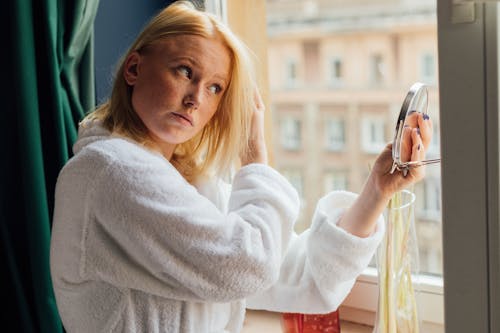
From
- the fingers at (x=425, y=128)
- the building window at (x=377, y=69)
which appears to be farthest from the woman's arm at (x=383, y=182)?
the building window at (x=377, y=69)

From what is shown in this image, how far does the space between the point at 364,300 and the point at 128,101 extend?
66 centimetres

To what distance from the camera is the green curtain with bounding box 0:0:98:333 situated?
1.50 metres

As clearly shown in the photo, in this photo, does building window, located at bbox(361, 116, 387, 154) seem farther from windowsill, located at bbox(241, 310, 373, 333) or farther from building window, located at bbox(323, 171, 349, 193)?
windowsill, located at bbox(241, 310, 373, 333)

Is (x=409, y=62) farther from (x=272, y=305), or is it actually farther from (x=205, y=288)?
(x=205, y=288)

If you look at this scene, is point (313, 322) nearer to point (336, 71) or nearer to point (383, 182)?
point (383, 182)

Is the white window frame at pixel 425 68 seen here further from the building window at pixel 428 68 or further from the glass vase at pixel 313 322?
the glass vase at pixel 313 322

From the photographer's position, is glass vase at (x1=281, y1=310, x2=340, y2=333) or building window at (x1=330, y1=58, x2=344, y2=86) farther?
building window at (x1=330, y1=58, x2=344, y2=86)

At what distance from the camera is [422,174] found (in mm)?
1224

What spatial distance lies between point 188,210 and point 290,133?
648 mm

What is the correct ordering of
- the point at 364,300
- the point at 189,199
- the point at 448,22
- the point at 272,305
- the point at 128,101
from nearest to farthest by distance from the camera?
1. the point at 448,22
2. the point at 189,199
3. the point at 128,101
4. the point at 272,305
5. the point at 364,300

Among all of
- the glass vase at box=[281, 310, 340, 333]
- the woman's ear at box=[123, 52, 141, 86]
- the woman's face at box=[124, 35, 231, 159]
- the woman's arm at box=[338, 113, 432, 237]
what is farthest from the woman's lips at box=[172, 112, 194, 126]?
the glass vase at box=[281, 310, 340, 333]

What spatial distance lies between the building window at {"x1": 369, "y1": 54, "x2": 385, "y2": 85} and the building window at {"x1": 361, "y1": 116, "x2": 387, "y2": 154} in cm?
8

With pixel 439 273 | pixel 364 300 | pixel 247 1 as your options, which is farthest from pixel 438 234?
pixel 247 1

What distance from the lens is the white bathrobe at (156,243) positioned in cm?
111
